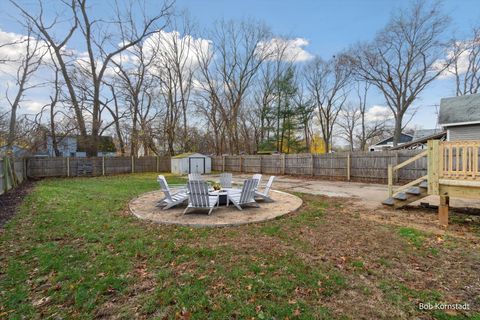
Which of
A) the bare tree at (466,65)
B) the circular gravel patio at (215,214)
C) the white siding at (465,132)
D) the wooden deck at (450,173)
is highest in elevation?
the bare tree at (466,65)

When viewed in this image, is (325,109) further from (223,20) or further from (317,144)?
(223,20)

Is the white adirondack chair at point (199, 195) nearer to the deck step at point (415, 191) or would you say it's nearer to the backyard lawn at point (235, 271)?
the backyard lawn at point (235, 271)

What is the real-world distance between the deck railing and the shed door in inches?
673

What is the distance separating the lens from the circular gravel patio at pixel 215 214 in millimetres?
5043

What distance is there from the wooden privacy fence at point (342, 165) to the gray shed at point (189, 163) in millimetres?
3135

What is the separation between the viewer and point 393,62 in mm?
20938

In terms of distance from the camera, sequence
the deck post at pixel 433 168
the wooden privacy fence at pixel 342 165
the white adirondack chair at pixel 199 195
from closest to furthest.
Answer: the deck post at pixel 433 168
the white adirondack chair at pixel 199 195
the wooden privacy fence at pixel 342 165

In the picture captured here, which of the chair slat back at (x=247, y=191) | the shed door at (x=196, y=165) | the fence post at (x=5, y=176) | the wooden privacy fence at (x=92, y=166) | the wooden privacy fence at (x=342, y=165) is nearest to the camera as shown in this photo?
the chair slat back at (x=247, y=191)

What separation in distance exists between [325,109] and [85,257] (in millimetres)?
30985

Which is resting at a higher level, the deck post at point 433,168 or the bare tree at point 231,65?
the bare tree at point 231,65

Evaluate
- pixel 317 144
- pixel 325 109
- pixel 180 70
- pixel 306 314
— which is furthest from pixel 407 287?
pixel 317 144

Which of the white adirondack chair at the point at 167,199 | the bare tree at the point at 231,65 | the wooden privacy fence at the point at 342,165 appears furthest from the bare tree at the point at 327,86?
the white adirondack chair at the point at 167,199

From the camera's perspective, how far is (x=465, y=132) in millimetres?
12844

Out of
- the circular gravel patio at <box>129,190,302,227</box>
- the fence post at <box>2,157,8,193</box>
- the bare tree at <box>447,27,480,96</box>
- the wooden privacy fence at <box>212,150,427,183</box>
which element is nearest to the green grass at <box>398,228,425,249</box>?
the circular gravel patio at <box>129,190,302,227</box>
